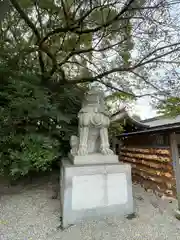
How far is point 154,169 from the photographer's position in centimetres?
450

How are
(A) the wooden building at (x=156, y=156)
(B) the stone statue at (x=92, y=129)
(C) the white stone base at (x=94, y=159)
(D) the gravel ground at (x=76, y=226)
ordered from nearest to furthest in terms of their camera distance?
1. (D) the gravel ground at (x=76, y=226)
2. (C) the white stone base at (x=94, y=159)
3. (B) the stone statue at (x=92, y=129)
4. (A) the wooden building at (x=156, y=156)

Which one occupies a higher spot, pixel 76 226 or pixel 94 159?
pixel 94 159

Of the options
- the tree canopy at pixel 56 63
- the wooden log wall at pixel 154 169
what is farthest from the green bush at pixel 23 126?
the wooden log wall at pixel 154 169

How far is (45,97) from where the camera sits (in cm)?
347

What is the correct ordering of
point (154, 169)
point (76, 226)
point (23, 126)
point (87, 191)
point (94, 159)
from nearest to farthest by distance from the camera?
point (76, 226)
point (87, 191)
point (94, 159)
point (23, 126)
point (154, 169)

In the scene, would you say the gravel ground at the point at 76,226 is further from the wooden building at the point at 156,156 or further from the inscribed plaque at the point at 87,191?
the wooden building at the point at 156,156

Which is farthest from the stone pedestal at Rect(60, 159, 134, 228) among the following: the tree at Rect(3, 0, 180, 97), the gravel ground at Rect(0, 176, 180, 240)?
the tree at Rect(3, 0, 180, 97)

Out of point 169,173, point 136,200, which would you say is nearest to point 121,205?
point 136,200

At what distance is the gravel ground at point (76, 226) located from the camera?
255 cm

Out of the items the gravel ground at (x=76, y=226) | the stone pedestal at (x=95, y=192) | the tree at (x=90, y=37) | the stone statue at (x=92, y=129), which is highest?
the tree at (x=90, y=37)

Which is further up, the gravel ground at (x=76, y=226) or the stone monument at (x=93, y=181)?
the stone monument at (x=93, y=181)

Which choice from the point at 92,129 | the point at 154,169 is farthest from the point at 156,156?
the point at 92,129

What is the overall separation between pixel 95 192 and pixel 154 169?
219 cm

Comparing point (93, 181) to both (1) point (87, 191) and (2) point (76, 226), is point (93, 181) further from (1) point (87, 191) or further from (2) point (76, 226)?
(2) point (76, 226)
